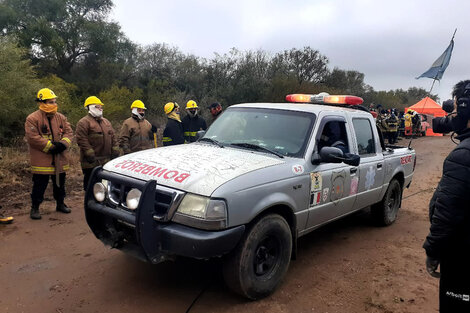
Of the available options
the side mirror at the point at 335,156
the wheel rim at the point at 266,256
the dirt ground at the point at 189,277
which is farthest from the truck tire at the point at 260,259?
the side mirror at the point at 335,156

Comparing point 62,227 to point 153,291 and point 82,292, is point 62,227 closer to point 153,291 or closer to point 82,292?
point 82,292

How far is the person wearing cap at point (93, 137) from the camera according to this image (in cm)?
572

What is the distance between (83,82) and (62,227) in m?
21.2

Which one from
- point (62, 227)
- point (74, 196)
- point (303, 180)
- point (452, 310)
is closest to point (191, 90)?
point (74, 196)

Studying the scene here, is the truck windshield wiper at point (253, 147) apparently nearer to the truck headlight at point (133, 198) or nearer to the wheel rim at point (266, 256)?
the wheel rim at point (266, 256)

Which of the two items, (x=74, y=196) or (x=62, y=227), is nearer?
(x=62, y=227)

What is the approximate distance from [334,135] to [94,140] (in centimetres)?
388

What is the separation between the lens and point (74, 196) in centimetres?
700

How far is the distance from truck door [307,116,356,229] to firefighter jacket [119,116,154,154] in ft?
12.0

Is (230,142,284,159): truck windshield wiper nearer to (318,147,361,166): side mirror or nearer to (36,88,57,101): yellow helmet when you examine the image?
(318,147,361,166): side mirror

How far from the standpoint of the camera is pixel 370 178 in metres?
4.98

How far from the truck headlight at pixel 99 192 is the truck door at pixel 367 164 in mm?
3155

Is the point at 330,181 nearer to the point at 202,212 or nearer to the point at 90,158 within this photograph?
the point at 202,212

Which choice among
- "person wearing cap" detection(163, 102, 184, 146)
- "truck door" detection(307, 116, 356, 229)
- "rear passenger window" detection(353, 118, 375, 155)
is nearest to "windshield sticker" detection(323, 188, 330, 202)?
"truck door" detection(307, 116, 356, 229)
